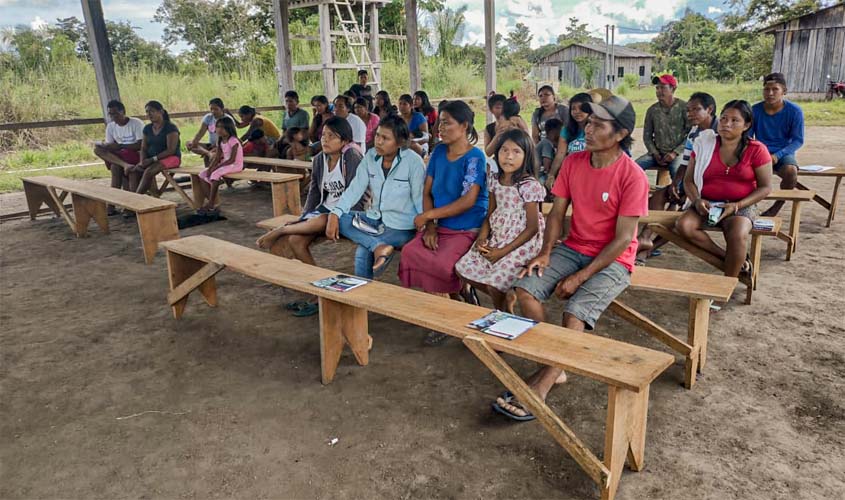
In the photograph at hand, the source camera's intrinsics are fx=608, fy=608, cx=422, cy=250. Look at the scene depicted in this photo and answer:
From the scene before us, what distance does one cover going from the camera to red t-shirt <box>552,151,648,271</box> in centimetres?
260

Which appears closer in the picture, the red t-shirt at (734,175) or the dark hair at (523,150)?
the dark hair at (523,150)

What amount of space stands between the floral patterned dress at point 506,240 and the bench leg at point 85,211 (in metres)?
4.41

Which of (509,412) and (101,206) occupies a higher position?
(101,206)

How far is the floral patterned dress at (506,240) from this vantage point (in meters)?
2.96

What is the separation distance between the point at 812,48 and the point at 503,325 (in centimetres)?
2013

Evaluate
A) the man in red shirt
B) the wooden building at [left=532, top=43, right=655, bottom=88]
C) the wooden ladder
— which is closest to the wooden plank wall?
the wooden building at [left=532, top=43, right=655, bottom=88]

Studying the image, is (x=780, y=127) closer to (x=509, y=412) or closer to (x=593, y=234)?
(x=593, y=234)

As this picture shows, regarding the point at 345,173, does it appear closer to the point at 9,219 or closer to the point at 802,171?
the point at 802,171

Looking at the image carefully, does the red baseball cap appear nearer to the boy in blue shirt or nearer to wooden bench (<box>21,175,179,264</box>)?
the boy in blue shirt

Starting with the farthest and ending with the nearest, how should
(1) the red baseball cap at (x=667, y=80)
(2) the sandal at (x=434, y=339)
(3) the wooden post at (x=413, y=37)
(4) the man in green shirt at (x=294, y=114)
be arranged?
1. (3) the wooden post at (x=413, y=37)
2. (4) the man in green shirt at (x=294, y=114)
3. (1) the red baseball cap at (x=667, y=80)
4. (2) the sandal at (x=434, y=339)

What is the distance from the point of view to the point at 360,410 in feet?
8.70

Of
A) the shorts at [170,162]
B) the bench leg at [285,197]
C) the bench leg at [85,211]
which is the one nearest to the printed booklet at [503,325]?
the bench leg at [285,197]

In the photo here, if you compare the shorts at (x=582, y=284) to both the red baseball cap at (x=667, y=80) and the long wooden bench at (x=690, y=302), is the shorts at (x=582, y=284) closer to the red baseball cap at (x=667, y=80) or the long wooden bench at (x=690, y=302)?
the long wooden bench at (x=690, y=302)

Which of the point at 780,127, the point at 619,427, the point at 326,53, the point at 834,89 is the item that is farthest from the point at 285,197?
the point at 834,89
